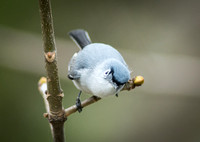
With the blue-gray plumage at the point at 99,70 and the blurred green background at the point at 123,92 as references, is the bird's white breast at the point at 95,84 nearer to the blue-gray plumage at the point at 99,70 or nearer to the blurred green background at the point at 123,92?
the blue-gray plumage at the point at 99,70

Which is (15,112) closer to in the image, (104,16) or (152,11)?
(104,16)

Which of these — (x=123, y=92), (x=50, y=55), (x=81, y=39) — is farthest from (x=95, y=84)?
(x=123, y=92)

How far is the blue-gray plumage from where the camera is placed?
7.54ft

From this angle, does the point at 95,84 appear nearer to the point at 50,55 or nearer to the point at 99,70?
the point at 99,70

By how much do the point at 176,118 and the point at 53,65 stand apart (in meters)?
3.28

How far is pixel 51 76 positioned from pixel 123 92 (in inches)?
115

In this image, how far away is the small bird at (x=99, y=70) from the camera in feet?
7.53

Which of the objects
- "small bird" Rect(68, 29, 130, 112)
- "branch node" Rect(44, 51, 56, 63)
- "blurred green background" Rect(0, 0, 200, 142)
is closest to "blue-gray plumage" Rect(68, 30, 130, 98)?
"small bird" Rect(68, 29, 130, 112)

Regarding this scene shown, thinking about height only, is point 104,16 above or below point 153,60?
above

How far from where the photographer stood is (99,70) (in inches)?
97.7

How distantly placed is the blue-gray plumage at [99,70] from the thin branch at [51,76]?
58cm

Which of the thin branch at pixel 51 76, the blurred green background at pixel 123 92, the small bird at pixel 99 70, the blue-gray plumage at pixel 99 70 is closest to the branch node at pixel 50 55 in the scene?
the thin branch at pixel 51 76

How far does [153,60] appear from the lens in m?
4.27

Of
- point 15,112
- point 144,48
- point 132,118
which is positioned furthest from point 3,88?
point 144,48
